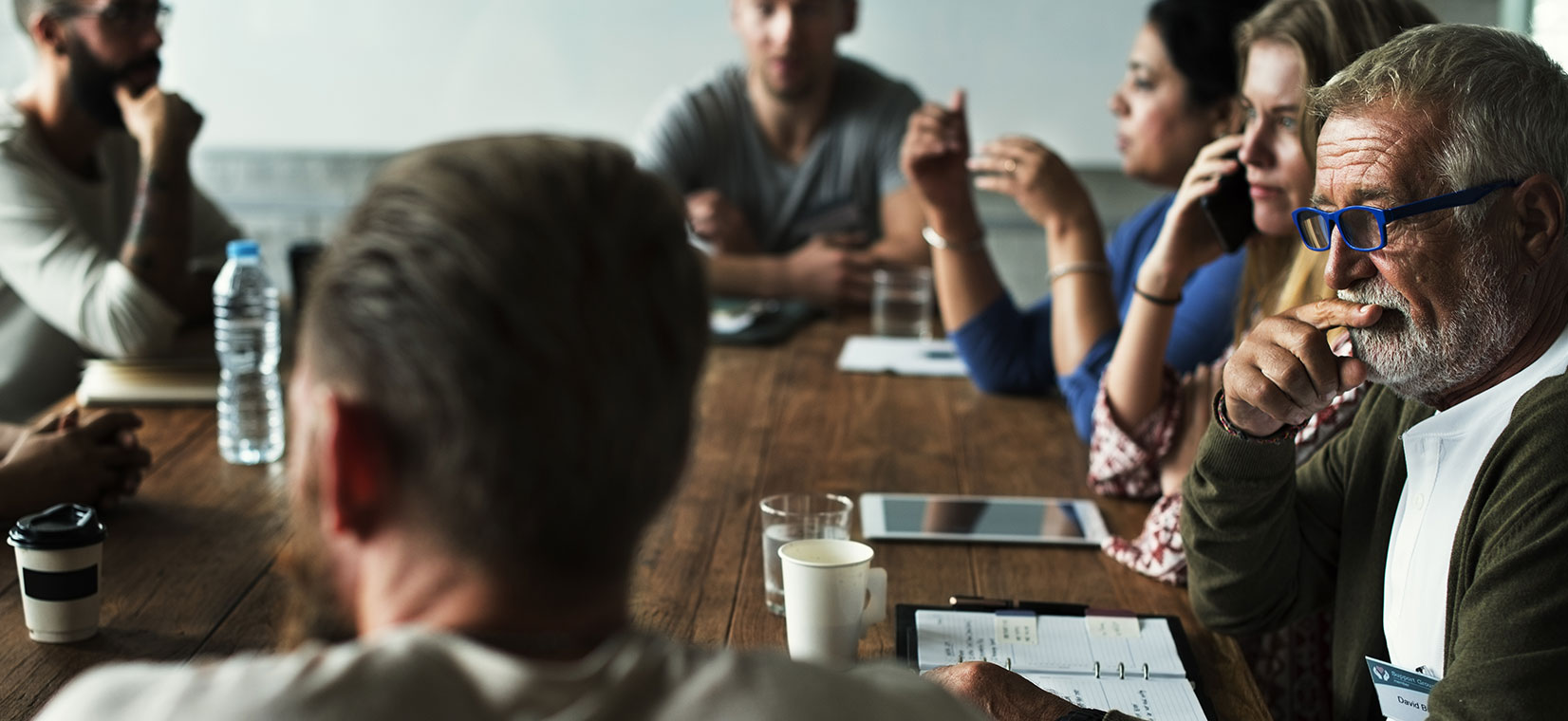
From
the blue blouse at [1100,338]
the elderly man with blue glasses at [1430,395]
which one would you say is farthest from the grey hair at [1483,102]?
the blue blouse at [1100,338]

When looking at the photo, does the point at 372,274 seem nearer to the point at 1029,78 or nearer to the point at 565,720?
the point at 565,720

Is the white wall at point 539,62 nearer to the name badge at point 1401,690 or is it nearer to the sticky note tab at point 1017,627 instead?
the sticky note tab at point 1017,627

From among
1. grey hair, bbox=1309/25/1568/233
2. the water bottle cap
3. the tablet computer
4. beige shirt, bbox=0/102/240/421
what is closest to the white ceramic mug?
the tablet computer

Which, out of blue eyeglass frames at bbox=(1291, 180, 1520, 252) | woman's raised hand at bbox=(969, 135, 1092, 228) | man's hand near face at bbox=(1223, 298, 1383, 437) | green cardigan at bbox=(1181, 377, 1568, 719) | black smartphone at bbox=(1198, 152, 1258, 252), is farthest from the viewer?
woman's raised hand at bbox=(969, 135, 1092, 228)

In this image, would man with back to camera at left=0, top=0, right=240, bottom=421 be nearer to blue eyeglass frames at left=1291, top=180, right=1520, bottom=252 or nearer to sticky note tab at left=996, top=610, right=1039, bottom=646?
sticky note tab at left=996, top=610, right=1039, bottom=646

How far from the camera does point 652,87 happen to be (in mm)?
4168

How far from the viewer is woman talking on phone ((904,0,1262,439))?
2.05m

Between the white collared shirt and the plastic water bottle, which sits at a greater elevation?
the white collared shirt

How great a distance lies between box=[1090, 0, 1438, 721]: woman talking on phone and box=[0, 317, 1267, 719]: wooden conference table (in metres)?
0.08

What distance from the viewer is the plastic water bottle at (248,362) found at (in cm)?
184

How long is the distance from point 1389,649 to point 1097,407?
0.62 metres

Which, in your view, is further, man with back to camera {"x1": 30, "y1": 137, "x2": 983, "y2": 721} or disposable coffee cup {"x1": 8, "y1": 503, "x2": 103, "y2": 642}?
disposable coffee cup {"x1": 8, "y1": 503, "x2": 103, "y2": 642}

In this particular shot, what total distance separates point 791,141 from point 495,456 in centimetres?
278

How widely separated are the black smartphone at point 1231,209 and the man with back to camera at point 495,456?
1.27m
